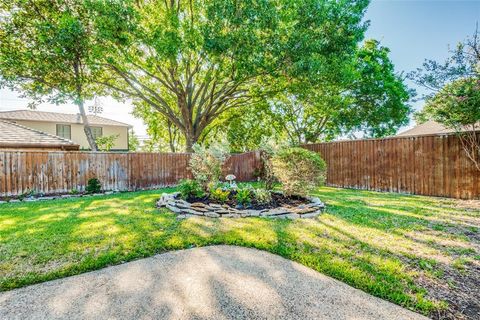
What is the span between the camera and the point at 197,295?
218cm

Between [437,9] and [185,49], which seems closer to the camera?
[437,9]

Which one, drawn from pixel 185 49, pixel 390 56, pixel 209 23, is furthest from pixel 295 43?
pixel 390 56

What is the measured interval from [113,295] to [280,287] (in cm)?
156

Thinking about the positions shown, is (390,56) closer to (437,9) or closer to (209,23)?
(437,9)

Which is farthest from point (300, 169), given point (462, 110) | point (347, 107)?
point (347, 107)

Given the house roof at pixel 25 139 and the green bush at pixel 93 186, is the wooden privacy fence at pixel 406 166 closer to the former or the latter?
the green bush at pixel 93 186

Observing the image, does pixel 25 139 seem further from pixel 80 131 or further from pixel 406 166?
pixel 406 166

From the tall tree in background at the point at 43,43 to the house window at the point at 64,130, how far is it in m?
10.6

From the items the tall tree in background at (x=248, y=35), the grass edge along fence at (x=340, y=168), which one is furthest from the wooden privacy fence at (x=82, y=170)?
the tall tree in background at (x=248, y=35)

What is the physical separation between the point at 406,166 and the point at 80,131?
75.0 feet

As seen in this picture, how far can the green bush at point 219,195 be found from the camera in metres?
5.64

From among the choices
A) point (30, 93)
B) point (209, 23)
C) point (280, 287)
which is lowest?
point (280, 287)

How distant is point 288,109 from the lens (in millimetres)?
18594

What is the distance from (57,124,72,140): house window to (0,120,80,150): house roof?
9125 mm
